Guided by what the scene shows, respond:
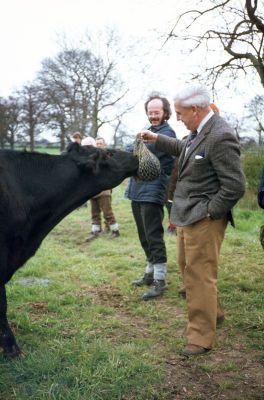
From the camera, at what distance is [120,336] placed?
4191 mm

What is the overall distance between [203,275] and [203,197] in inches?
26.6

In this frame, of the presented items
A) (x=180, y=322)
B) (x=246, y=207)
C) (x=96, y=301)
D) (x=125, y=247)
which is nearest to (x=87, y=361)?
(x=180, y=322)

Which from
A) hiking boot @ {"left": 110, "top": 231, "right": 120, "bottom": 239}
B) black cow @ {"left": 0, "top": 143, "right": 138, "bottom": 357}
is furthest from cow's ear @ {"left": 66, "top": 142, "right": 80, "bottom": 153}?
hiking boot @ {"left": 110, "top": 231, "right": 120, "bottom": 239}

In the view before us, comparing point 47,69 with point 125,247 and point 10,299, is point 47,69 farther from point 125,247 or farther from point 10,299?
point 10,299

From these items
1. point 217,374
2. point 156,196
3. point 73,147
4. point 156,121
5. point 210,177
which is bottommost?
point 217,374

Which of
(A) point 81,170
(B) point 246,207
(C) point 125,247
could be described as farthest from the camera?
(B) point 246,207

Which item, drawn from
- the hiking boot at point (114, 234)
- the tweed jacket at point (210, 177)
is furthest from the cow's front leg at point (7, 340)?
the hiking boot at point (114, 234)

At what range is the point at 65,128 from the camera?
32.9 m

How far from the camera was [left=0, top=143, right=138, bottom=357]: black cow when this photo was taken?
147 inches

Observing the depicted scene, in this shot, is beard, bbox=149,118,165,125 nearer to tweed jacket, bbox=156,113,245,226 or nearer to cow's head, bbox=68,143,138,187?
cow's head, bbox=68,143,138,187

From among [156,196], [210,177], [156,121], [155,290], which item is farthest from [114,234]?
[210,177]

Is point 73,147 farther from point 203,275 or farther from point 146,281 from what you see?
point 146,281

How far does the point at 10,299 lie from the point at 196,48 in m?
10.1

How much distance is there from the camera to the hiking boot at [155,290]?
523 cm
